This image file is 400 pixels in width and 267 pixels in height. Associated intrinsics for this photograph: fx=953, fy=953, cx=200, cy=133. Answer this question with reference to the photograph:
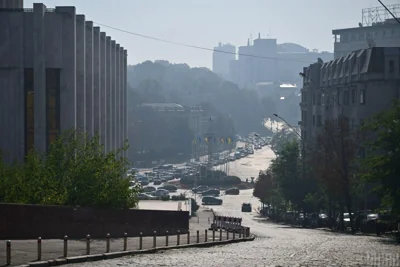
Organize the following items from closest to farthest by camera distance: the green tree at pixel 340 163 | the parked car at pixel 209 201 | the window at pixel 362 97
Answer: the green tree at pixel 340 163 < the window at pixel 362 97 < the parked car at pixel 209 201

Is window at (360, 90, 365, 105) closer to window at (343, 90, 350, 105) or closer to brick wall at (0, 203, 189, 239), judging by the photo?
window at (343, 90, 350, 105)

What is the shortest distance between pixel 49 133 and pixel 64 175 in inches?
636

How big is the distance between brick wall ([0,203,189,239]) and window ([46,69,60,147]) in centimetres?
1302

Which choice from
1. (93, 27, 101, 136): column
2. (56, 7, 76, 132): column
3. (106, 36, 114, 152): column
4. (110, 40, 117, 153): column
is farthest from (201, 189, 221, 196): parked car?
(56, 7, 76, 132): column

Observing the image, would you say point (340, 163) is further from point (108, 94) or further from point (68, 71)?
point (108, 94)

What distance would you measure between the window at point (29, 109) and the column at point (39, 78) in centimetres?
72

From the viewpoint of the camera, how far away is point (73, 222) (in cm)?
3575

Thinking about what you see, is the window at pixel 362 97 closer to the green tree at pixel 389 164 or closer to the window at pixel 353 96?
the window at pixel 353 96

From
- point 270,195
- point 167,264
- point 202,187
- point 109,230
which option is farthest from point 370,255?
point 202,187

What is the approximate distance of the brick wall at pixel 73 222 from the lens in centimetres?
3080

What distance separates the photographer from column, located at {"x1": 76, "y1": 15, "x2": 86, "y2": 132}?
6191cm

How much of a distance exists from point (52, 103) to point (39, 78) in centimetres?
282

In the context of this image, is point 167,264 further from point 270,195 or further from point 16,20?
point 270,195

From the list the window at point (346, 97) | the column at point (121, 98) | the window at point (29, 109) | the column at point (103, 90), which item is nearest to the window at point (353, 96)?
the window at point (346, 97)
